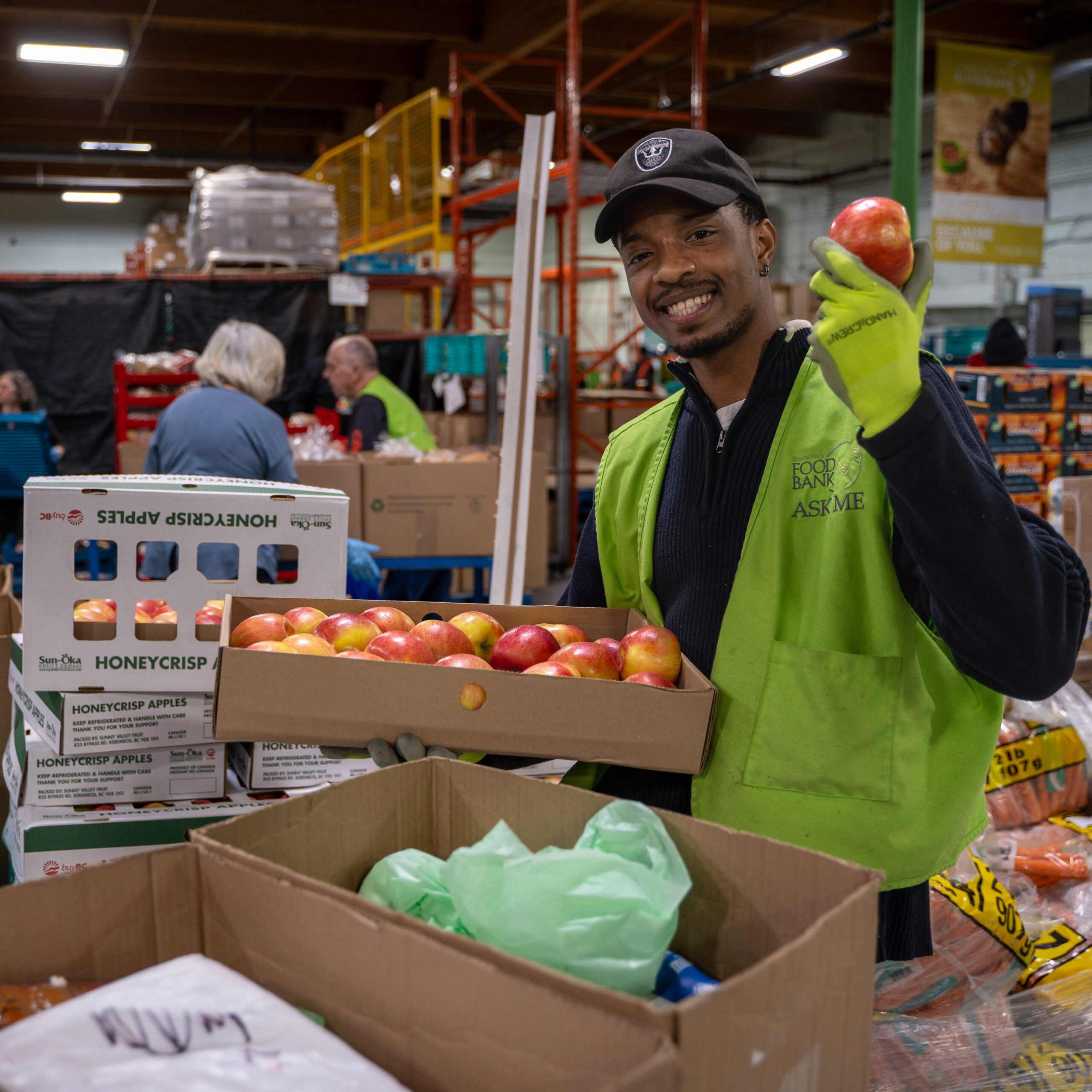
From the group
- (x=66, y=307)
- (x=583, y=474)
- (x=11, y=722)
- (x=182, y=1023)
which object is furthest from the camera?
(x=583, y=474)

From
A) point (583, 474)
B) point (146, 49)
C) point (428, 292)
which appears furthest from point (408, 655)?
point (146, 49)

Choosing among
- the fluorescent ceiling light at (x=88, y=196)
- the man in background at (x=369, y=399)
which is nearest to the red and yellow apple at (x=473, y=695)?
the man in background at (x=369, y=399)

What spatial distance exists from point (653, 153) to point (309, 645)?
0.96 metres

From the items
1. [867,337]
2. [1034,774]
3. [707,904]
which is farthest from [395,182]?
[707,904]

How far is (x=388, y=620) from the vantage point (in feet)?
6.02

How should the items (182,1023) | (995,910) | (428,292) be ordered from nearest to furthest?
(182,1023), (995,910), (428,292)

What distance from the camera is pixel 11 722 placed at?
259 cm

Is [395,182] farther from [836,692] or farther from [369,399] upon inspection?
[836,692]

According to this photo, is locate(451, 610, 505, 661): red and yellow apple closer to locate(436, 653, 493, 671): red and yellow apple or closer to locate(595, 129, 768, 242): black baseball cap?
locate(436, 653, 493, 671): red and yellow apple

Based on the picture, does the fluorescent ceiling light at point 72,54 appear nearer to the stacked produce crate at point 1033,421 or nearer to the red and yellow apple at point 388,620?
the stacked produce crate at point 1033,421

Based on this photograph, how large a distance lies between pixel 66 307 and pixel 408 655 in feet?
Answer: 27.9

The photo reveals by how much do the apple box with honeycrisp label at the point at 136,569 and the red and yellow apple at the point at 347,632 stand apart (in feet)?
0.80

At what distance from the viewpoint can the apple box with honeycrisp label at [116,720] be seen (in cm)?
188

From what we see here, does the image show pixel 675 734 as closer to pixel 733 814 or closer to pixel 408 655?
pixel 733 814
